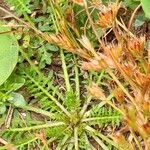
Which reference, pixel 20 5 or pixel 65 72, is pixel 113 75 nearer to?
pixel 65 72

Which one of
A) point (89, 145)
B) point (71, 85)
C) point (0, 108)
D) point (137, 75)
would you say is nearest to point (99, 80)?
point (71, 85)

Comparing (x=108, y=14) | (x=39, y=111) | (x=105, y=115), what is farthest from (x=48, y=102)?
(x=108, y=14)

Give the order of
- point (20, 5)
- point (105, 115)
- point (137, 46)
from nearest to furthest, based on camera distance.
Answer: point (137, 46), point (105, 115), point (20, 5)

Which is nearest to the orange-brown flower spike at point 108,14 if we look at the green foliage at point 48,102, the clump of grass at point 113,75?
the clump of grass at point 113,75

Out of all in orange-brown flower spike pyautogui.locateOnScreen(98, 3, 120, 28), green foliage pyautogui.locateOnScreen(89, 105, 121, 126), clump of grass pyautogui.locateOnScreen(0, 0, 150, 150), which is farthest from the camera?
green foliage pyautogui.locateOnScreen(89, 105, 121, 126)

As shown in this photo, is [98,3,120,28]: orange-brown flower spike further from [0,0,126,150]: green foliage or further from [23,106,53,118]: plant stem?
[23,106,53,118]: plant stem

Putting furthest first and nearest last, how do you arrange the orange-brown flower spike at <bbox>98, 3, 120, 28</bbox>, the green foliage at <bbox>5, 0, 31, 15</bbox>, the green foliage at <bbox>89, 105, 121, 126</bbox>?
1. the green foliage at <bbox>5, 0, 31, 15</bbox>
2. the green foliage at <bbox>89, 105, 121, 126</bbox>
3. the orange-brown flower spike at <bbox>98, 3, 120, 28</bbox>

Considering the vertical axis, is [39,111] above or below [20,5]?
below

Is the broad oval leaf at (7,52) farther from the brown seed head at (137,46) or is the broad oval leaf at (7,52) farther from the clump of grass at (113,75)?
the brown seed head at (137,46)

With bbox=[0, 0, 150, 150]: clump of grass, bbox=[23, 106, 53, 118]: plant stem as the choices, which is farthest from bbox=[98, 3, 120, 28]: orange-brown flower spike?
bbox=[23, 106, 53, 118]: plant stem
